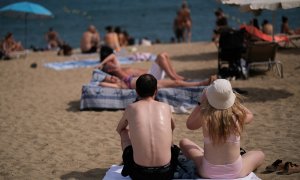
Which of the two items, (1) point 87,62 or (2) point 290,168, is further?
(1) point 87,62

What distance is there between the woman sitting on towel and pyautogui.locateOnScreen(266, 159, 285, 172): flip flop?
128 inches

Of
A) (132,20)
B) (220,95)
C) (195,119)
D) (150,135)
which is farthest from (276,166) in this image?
(132,20)

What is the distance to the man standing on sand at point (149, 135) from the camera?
12.5 ft

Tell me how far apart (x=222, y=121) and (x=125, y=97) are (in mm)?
3604

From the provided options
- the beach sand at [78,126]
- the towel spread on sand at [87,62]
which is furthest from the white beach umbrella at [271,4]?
the towel spread on sand at [87,62]

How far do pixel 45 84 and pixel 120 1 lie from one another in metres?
66.2

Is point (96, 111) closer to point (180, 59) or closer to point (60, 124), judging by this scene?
point (60, 124)

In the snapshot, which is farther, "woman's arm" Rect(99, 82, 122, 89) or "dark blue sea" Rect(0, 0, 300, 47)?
"dark blue sea" Rect(0, 0, 300, 47)

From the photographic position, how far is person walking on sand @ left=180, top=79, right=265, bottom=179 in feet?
12.3

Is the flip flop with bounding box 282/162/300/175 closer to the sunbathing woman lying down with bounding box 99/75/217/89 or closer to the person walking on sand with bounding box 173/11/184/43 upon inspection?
the sunbathing woman lying down with bounding box 99/75/217/89

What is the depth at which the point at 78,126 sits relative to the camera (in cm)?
653

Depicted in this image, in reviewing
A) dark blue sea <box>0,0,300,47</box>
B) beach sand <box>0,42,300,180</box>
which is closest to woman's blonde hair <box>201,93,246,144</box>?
beach sand <box>0,42,300,180</box>

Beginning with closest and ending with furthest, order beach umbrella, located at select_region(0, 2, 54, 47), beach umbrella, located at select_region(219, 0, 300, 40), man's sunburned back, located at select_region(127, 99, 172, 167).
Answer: man's sunburned back, located at select_region(127, 99, 172, 167)
beach umbrella, located at select_region(219, 0, 300, 40)
beach umbrella, located at select_region(0, 2, 54, 47)

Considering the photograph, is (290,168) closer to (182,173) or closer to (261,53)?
(182,173)
